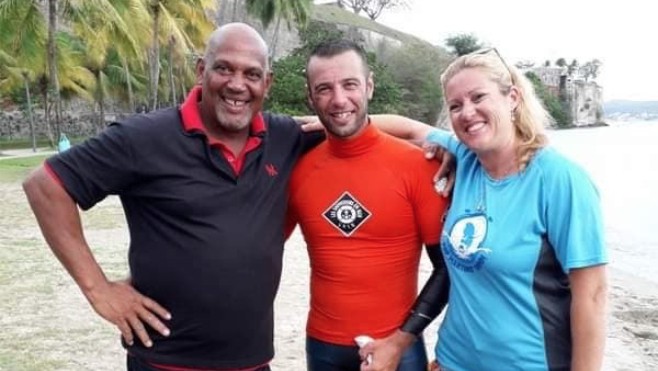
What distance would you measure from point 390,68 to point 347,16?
11.0 metres

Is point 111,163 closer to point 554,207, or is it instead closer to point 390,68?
point 554,207

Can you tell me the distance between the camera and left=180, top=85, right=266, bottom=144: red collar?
3.11m

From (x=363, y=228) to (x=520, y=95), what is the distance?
89 cm

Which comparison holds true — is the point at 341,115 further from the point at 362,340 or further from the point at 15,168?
the point at 15,168

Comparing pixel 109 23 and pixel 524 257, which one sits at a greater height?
pixel 109 23

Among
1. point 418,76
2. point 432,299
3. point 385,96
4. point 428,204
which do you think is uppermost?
point 418,76

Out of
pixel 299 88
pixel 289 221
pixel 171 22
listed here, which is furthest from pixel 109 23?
pixel 289 221

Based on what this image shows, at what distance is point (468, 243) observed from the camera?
2729 millimetres

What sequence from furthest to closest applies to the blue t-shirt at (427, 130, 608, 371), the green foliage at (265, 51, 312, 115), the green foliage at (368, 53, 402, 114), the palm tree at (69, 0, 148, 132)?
the green foliage at (368, 53, 402, 114) → the green foliage at (265, 51, 312, 115) → the palm tree at (69, 0, 148, 132) → the blue t-shirt at (427, 130, 608, 371)

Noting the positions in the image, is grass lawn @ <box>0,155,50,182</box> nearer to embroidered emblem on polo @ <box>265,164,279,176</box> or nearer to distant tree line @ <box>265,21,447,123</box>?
embroidered emblem on polo @ <box>265,164,279,176</box>

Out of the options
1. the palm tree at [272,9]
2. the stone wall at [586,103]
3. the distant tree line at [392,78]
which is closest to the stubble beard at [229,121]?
the distant tree line at [392,78]

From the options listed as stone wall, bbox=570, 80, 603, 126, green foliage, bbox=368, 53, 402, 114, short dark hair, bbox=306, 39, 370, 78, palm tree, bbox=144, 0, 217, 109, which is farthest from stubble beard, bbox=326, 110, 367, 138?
stone wall, bbox=570, 80, 603, 126

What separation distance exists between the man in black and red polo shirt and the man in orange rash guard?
0.87 ft

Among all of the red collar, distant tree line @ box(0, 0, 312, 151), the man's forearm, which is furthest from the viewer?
distant tree line @ box(0, 0, 312, 151)
